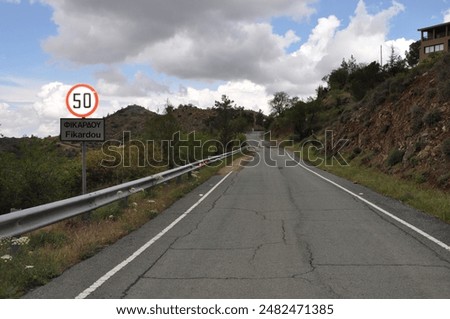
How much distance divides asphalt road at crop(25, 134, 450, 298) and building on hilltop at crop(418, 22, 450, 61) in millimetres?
73974

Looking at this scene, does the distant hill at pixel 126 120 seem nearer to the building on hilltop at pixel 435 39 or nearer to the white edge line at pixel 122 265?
the building on hilltop at pixel 435 39

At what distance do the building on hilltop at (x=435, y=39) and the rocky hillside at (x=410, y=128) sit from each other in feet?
155

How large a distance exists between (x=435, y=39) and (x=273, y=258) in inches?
3245

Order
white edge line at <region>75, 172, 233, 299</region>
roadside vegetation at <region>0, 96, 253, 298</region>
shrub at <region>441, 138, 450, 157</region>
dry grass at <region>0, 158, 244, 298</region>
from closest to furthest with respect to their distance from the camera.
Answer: white edge line at <region>75, 172, 233, 299</region>
dry grass at <region>0, 158, 244, 298</region>
roadside vegetation at <region>0, 96, 253, 298</region>
shrub at <region>441, 138, 450, 157</region>

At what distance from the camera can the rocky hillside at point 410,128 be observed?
62.0 feet

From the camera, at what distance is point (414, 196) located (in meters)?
14.1

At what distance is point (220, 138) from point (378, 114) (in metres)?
20.8

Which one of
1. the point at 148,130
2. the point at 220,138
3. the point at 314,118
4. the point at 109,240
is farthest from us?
the point at 314,118

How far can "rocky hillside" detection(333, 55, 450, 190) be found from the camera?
62.0ft

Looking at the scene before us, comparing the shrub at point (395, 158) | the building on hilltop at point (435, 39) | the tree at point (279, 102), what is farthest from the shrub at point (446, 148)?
the tree at point (279, 102)

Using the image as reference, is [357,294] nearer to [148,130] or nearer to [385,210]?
[385,210]

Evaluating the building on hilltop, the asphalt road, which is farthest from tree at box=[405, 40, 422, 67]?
the asphalt road

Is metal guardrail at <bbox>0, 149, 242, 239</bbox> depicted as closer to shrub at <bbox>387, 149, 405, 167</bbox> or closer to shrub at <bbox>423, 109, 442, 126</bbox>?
shrub at <bbox>387, 149, 405, 167</bbox>
